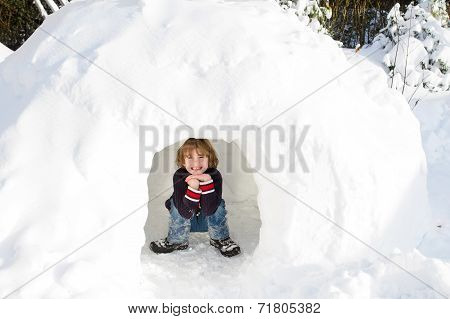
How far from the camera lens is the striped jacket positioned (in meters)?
3.40

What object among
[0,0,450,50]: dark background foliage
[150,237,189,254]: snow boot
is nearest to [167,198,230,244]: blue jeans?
[150,237,189,254]: snow boot

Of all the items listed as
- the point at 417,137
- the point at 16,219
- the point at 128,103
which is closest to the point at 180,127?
the point at 128,103

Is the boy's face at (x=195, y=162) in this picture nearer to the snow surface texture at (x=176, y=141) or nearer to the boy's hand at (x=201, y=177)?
the boy's hand at (x=201, y=177)

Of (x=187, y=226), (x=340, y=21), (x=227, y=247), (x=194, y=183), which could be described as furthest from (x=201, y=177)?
(x=340, y=21)

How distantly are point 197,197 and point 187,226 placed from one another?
25 centimetres

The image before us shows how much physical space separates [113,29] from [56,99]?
1.99 feet

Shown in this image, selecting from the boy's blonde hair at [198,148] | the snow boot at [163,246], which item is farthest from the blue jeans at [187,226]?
the boy's blonde hair at [198,148]

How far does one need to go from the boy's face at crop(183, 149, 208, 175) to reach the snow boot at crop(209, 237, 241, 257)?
50cm

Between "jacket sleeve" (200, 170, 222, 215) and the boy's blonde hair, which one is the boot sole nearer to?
"jacket sleeve" (200, 170, 222, 215)

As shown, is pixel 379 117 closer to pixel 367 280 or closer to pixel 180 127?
pixel 367 280

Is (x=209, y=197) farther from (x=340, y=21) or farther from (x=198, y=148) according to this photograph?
(x=340, y=21)

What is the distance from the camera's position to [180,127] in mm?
2889

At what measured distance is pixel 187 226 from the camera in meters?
3.54

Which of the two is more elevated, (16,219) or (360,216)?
(16,219)
